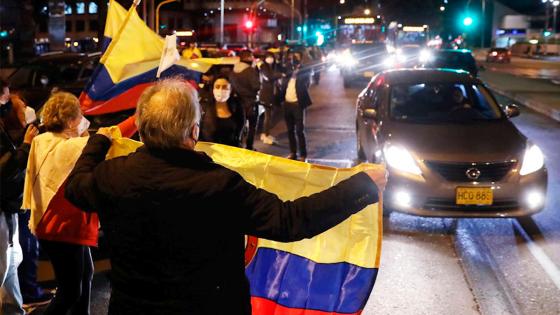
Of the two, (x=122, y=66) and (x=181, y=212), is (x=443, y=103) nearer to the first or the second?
(x=122, y=66)

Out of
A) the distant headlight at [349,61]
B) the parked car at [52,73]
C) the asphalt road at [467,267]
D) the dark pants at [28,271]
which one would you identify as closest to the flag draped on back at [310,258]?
the asphalt road at [467,267]

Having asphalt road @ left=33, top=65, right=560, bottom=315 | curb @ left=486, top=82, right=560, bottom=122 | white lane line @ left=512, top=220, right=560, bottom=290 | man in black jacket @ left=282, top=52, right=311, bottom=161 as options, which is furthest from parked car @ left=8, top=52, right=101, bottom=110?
curb @ left=486, top=82, right=560, bottom=122

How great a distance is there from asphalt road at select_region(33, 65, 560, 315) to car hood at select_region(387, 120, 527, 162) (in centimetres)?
82

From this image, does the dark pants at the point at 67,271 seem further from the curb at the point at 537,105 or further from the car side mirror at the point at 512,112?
the curb at the point at 537,105

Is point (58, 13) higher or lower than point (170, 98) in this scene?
higher

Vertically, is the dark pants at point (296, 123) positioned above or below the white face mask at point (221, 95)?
below

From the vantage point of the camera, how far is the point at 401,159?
7215 millimetres

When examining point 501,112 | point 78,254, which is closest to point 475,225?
point 501,112

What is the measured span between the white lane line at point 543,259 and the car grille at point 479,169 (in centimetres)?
70

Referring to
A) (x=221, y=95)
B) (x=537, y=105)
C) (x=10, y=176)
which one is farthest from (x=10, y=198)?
(x=537, y=105)

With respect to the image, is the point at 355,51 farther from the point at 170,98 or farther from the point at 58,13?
the point at 170,98

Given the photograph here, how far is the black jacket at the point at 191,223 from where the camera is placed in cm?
229

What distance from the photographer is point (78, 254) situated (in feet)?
13.0

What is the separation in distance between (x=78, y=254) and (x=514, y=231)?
4909 mm
